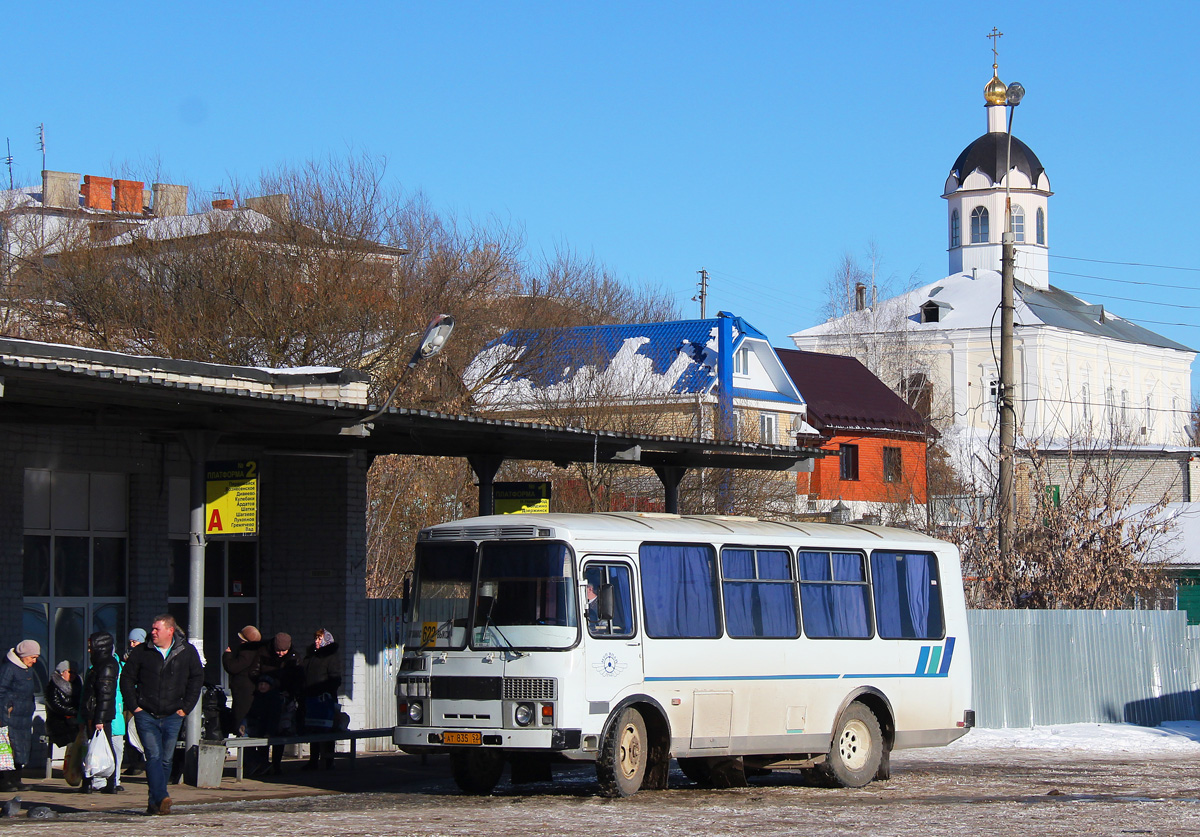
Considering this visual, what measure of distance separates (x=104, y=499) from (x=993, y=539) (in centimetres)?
1567

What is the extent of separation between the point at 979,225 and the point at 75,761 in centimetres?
8671

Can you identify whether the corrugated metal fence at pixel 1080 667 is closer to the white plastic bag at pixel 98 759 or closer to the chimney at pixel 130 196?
the white plastic bag at pixel 98 759

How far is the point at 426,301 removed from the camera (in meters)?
37.9

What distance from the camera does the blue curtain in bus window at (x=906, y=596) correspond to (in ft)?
55.3

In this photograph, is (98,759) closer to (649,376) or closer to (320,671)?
(320,671)

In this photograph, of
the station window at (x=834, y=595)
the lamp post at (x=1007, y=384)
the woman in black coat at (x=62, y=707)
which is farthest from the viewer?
the lamp post at (x=1007, y=384)

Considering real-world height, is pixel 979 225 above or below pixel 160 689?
above

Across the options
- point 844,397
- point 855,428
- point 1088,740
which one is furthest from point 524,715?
point 844,397

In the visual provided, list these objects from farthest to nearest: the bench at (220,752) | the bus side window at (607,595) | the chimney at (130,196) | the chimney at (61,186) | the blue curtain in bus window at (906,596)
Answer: the chimney at (61,186) → the chimney at (130,196) → the blue curtain in bus window at (906,596) → the bench at (220,752) → the bus side window at (607,595)

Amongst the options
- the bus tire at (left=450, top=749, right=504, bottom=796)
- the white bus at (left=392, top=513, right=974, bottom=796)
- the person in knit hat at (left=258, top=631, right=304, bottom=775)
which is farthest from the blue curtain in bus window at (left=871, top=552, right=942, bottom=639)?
the person in knit hat at (left=258, top=631, right=304, bottom=775)

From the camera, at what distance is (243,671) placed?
16.6 metres

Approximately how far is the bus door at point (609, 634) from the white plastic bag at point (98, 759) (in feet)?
14.0

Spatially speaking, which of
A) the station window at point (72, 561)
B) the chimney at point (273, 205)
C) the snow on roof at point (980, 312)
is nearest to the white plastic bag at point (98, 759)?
the station window at point (72, 561)

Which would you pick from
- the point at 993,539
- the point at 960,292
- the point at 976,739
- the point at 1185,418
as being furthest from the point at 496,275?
the point at 1185,418
